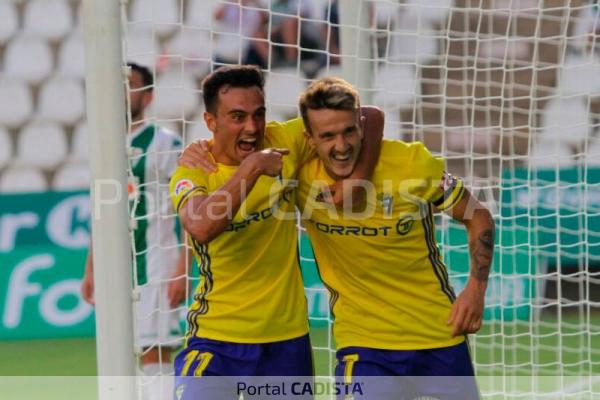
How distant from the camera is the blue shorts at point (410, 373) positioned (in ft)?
12.8

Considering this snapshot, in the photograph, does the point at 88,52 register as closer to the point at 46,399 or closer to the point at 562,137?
the point at 46,399

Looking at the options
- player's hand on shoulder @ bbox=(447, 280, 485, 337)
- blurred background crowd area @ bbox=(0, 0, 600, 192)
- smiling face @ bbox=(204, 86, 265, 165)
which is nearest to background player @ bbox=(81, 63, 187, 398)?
smiling face @ bbox=(204, 86, 265, 165)

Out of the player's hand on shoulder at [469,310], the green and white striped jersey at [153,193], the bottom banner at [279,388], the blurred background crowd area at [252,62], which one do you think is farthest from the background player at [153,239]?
the blurred background crowd area at [252,62]

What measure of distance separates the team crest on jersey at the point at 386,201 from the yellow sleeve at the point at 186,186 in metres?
0.55

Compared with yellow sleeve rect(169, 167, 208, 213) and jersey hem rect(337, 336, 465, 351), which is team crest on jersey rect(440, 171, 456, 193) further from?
yellow sleeve rect(169, 167, 208, 213)

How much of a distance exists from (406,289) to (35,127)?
24.7ft

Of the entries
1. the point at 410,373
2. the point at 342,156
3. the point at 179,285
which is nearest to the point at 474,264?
the point at 410,373

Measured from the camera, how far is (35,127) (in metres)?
10.9

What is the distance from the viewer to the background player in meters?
5.58

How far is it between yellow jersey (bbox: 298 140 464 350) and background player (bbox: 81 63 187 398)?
158cm

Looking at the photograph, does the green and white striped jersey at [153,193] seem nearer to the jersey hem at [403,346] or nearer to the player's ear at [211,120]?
the player's ear at [211,120]

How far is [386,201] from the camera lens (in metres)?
3.91

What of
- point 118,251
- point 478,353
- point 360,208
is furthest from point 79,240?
point 360,208

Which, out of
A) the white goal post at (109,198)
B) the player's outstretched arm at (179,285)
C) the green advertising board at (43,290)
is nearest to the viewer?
the white goal post at (109,198)
